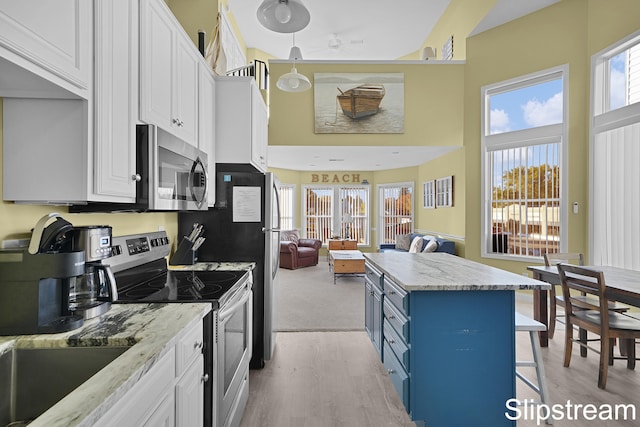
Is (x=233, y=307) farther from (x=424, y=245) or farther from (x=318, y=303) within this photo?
(x=424, y=245)

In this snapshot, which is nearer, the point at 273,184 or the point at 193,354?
the point at 193,354

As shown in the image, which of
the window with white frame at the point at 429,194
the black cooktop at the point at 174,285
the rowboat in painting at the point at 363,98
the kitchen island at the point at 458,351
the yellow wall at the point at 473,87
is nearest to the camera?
the black cooktop at the point at 174,285

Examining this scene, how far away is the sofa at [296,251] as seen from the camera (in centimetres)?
711

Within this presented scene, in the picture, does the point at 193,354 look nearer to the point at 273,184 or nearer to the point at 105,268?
the point at 105,268

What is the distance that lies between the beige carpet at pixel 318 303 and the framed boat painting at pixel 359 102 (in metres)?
2.73

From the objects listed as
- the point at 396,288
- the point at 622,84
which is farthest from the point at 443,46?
the point at 396,288

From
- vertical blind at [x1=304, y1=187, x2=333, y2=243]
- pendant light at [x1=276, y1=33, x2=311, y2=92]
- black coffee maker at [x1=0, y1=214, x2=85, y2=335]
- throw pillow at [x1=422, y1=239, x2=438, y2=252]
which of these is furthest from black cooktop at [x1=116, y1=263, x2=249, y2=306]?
vertical blind at [x1=304, y1=187, x2=333, y2=243]

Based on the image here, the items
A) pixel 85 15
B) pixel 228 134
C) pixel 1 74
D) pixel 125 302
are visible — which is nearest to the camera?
pixel 1 74

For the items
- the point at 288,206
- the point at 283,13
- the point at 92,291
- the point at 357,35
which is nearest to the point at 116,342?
the point at 92,291

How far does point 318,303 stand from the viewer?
179 inches

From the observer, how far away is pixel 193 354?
128 centimetres

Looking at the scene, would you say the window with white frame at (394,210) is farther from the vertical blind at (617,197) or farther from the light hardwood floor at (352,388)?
the light hardwood floor at (352,388)

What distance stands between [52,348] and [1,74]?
86cm

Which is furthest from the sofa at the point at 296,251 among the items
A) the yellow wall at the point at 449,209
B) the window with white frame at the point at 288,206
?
the yellow wall at the point at 449,209
